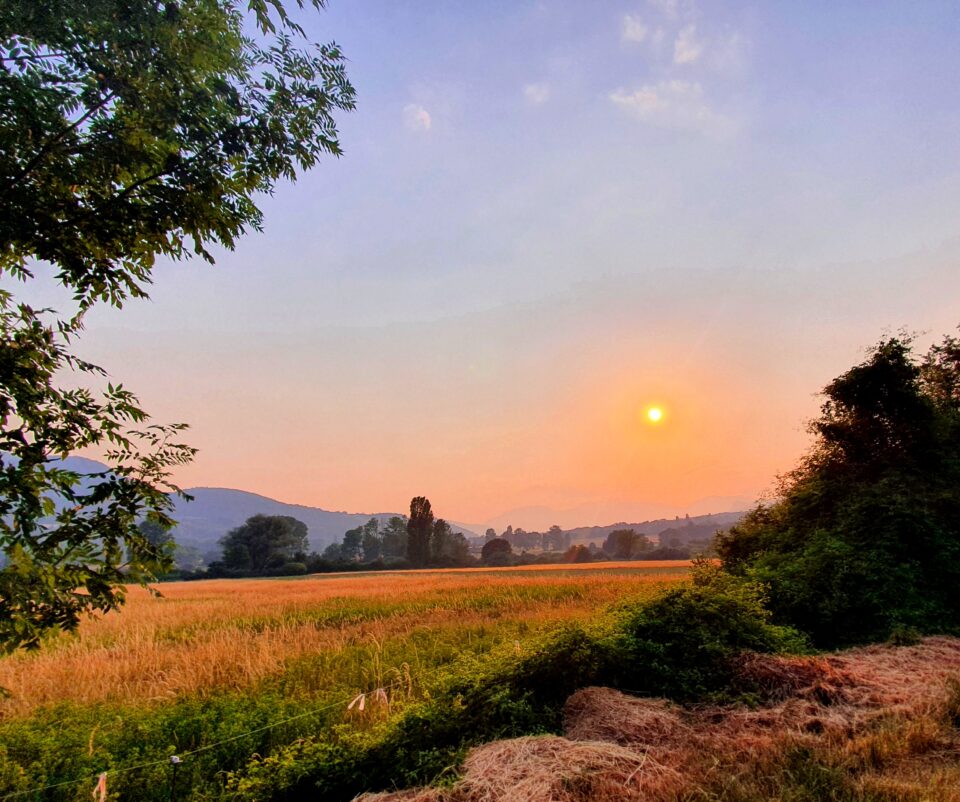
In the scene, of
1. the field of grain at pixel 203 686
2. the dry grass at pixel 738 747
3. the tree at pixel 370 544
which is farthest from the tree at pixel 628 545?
the dry grass at pixel 738 747

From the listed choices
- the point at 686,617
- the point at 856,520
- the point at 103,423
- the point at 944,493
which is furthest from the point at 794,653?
the point at 103,423

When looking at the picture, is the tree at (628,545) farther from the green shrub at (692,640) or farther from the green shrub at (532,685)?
the green shrub at (532,685)

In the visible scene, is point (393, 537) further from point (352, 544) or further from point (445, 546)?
point (445, 546)

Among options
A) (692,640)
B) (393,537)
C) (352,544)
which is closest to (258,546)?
(393,537)

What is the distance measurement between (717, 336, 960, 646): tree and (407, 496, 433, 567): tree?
8593cm

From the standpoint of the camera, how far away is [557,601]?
16.9 metres

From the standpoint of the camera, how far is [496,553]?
4707 inches

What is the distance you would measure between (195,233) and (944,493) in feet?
52.9

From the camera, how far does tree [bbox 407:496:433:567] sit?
317 feet

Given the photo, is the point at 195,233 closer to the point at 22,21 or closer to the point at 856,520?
the point at 22,21

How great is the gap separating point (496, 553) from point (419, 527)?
1203 inches

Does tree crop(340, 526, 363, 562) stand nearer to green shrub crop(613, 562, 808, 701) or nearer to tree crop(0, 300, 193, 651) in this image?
green shrub crop(613, 562, 808, 701)

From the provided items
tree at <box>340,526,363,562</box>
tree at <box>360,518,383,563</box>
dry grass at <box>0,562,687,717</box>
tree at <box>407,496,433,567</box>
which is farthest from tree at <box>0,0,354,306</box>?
tree at <box>360,518,383,563</box>

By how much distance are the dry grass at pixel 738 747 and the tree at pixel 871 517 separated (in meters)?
3.95
